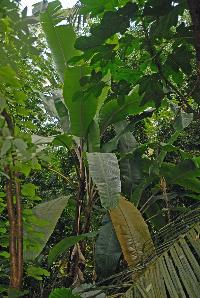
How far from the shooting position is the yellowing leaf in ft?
9.09

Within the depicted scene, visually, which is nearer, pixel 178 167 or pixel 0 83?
pixel 0 83

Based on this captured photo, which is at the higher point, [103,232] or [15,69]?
[15,69]

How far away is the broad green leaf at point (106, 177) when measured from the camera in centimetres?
246

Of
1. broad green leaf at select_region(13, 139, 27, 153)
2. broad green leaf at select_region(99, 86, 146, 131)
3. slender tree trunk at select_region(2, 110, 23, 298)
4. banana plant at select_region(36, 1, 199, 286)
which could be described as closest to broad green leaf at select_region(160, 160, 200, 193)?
banana plant at select_region(36, 1, 199, 286)

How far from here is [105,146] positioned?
11.9 feet

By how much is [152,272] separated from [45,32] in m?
2.67

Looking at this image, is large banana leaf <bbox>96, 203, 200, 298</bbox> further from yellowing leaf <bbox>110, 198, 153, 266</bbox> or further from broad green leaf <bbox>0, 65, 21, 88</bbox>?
yellowing leaf <bbox>110, 198, 153, 266</bbox>

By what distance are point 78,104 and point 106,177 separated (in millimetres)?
722

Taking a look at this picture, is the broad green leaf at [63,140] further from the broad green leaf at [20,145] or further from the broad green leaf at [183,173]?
the broad green leaf at [20,145]

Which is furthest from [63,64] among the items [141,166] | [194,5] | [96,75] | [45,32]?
[194,5]

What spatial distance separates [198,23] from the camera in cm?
96

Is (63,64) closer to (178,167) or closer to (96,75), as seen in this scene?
(178,167)

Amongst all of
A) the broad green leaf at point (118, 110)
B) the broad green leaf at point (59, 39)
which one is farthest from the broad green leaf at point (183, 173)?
the broad green leaf at point (59, 39)

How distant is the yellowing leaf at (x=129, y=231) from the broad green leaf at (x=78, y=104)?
0.70 meters
